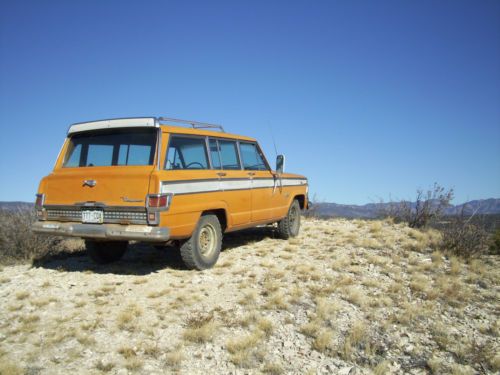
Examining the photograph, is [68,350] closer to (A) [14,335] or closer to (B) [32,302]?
(A) [14,335]

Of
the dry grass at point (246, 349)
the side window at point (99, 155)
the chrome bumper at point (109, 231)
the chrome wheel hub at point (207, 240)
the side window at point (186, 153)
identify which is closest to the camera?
the dry grass at point (246, 349)

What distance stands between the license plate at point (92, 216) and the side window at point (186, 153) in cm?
103

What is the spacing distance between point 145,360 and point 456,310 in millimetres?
3761

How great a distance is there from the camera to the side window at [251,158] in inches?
286

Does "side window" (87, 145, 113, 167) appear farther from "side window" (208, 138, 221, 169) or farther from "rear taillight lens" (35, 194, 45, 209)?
"side window" (208, 138, 221, 169)

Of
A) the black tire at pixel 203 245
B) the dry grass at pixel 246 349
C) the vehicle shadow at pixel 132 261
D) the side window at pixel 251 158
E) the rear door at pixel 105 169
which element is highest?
the side window at pixel 251 158

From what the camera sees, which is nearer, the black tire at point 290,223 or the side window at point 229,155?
the side window at point 229,155

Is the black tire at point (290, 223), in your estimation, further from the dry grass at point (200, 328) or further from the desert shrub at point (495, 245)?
the dry grass at point (200, 328)

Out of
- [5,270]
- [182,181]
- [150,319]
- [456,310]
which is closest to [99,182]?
[182,181]

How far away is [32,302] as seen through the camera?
4.88 meters

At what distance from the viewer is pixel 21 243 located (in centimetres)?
730

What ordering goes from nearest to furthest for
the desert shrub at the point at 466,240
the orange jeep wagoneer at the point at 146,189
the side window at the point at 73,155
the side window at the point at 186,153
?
the orange jeep wagoneer at the point at 146,189, the side window at the point at 186,153, the side window at the point at 73,155, the desert shrub at the point at 466,240

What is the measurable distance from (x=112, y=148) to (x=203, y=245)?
1.86 metres

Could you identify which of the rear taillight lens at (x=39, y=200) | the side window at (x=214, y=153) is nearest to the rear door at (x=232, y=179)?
the side window at (x=214, y=153)
